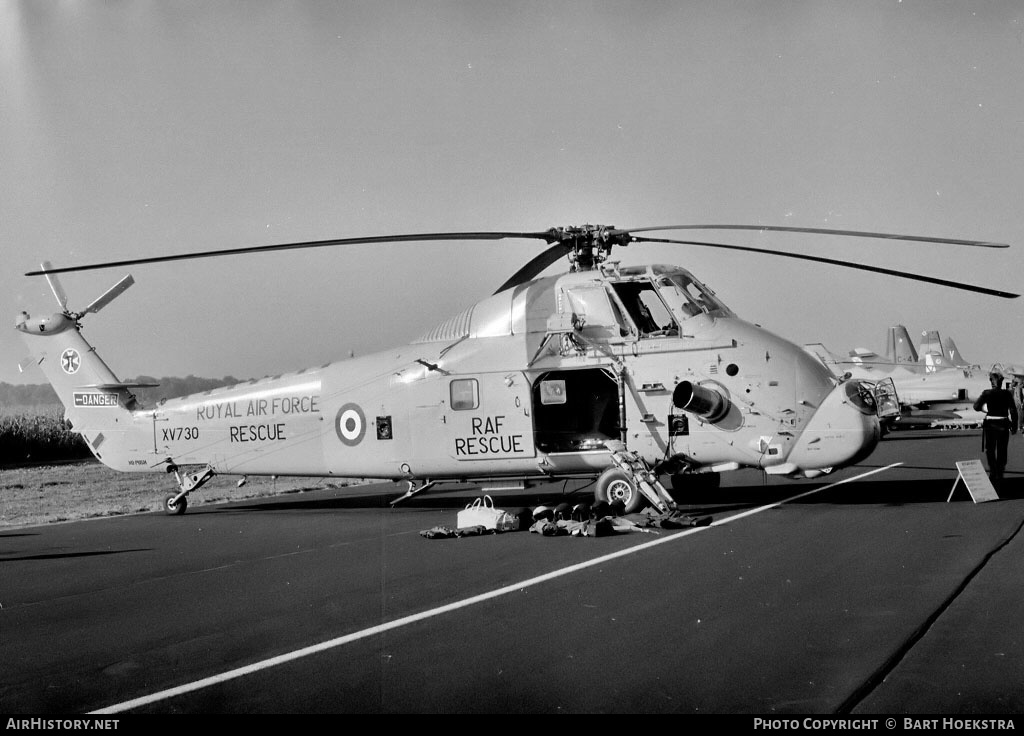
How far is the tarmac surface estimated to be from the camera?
512cm

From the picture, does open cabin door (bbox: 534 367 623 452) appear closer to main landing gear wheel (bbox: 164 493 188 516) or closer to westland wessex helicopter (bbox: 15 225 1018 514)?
westland wessex helicopter (bbox: 15 225 1018 514)

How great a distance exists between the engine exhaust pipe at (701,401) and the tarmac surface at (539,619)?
142cm

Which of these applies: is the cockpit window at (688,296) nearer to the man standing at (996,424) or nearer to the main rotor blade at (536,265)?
the main rotor blade at (536,265)

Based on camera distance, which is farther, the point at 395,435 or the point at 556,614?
the point at 395,435

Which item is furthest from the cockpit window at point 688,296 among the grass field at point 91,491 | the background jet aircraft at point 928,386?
the background jet aircraft at point 928,386

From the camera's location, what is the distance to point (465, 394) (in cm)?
1448

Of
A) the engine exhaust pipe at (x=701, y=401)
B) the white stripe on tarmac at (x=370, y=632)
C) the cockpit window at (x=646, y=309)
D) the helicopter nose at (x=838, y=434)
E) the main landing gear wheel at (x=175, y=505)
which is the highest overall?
the cockpit window at (x=646, y=309)

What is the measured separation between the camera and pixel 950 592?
7395 millimetres

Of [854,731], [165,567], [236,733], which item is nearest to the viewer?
[854,731]

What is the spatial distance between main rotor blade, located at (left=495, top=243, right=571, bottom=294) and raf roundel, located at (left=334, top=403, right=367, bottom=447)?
3080 mm

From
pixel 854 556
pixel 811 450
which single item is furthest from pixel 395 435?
pixel 854 556

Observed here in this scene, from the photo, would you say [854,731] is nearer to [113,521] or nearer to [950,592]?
[950,592]

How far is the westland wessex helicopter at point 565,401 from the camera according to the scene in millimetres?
13148

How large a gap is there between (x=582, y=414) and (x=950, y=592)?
27.7ft
